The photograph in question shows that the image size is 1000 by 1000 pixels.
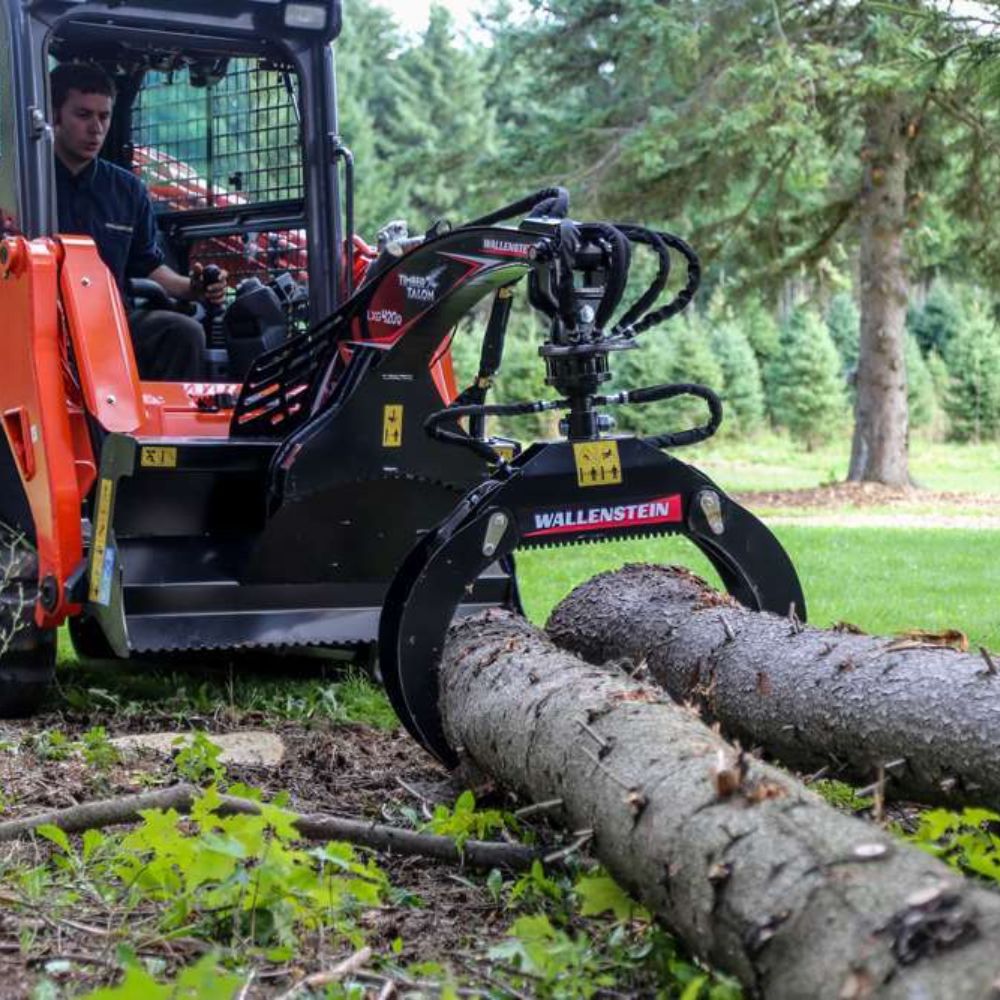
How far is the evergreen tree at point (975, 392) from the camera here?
29438 mm

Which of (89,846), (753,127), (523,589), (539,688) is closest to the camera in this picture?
(89,846)

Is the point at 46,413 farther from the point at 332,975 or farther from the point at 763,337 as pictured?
the point at 763,337

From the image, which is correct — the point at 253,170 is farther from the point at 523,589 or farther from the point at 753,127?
the point at 753,127

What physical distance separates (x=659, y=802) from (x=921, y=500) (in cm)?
1479

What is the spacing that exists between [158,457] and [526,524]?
180cm

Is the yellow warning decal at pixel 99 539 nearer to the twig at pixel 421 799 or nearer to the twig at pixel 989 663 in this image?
the twig at pixel 421 799

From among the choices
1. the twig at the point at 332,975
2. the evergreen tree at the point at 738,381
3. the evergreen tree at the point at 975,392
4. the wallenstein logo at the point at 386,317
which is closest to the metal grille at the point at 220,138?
the wallenstein logo at the point at 386,317

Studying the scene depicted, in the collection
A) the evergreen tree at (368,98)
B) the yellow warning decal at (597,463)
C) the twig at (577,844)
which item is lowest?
the twig at (577,844)

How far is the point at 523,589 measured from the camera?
32.2 ft

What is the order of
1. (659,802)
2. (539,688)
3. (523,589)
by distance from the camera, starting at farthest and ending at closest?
(523,589)
(539,688)
(659,802)

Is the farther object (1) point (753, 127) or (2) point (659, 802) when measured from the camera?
(1) point (753, 127)

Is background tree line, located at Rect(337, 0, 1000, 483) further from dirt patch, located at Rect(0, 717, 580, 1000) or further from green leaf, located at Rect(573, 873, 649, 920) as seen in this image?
green leaf, located at Rect(573, 873, 649, 920)

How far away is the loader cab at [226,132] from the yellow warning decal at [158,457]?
980 mm

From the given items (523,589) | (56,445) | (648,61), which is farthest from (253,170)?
(648,61)
